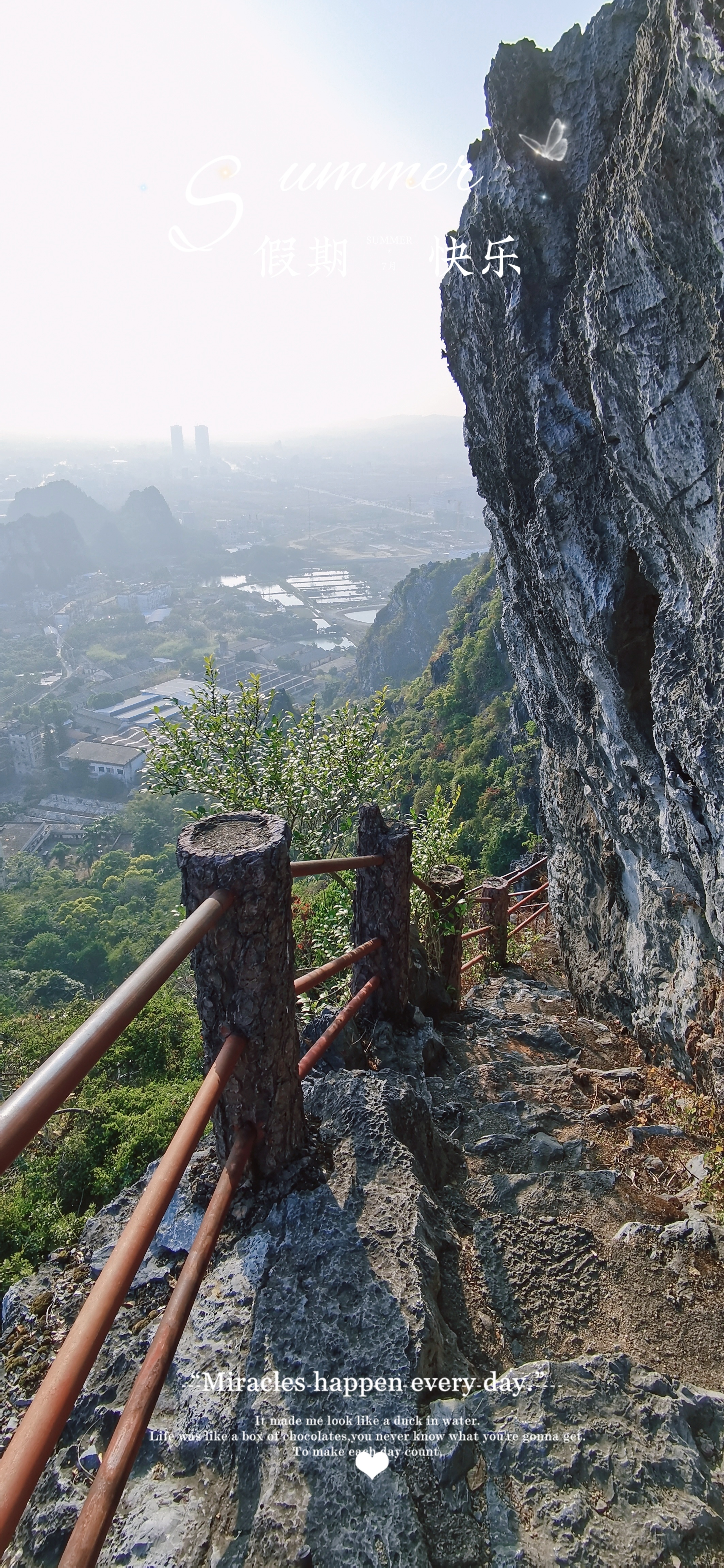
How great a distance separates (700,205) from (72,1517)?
212 inches

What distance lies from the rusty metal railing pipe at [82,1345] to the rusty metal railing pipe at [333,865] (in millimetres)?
838

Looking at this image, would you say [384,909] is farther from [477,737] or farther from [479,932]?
[477,737]

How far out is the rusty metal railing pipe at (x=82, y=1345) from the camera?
85 centimetres

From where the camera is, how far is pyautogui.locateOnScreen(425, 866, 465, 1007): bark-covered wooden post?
467cm

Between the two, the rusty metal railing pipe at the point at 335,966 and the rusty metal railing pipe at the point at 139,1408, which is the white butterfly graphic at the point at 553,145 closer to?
the rusty metal railing pipe at the point at 335,966

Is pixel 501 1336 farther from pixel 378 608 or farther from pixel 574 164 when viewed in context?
pixel 378 608

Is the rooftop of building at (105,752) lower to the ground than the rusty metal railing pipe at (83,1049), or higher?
lower

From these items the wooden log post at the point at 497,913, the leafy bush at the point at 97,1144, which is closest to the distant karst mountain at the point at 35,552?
the leafy bush at the point at 97,1144

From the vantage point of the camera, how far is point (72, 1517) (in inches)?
59.2

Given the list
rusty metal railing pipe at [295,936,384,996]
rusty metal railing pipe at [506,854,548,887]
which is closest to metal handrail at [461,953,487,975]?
rusty metal railing pipe at [506,854,548,887]

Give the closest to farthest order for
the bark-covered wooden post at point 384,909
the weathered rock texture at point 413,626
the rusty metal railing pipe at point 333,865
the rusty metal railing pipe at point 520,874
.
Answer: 1. the rusty metal railing pipe at point 333,865
2. the bark-covered wooden post at point 384,909
3. the rusty metal railing pipe at point 520,874
4. the weathered rock texture at point 413,626

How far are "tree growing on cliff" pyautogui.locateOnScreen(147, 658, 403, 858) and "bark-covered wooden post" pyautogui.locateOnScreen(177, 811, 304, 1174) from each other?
5.74 m

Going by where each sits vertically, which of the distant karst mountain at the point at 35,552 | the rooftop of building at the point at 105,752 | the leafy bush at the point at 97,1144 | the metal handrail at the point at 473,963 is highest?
the distant karst mountain at the point at 35,552

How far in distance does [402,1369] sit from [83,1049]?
1298 mm
